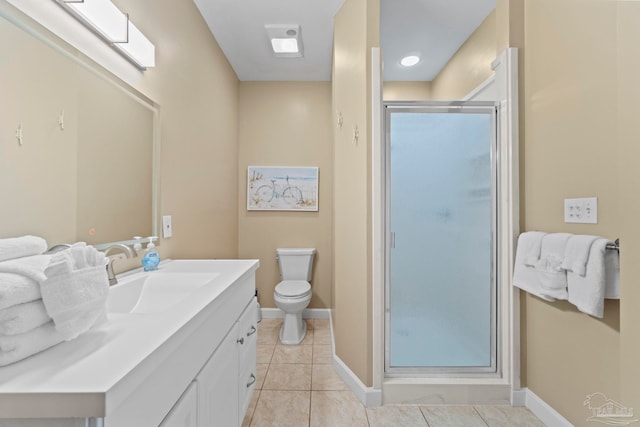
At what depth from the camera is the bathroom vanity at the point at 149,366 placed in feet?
1.39

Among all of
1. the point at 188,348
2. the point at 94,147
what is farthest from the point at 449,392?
the point at 94,147

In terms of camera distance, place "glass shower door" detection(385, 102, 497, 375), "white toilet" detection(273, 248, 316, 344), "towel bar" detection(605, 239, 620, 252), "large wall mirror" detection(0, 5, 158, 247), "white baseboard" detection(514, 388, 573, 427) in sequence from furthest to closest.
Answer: "white toilet" detection(273, 248, 316, 344) → "glass shower door" detection(385, 102, 497, 375) → "white baseboard" detection(514, 388, 573, 427) → "towel bar" detection(605, 239, 620, 252) → "large wall mirror" detection(0, 5, 158, 247)

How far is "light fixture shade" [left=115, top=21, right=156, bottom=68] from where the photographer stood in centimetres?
120

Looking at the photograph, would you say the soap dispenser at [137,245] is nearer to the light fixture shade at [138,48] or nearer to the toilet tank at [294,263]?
the light fixture shade at [138,48]

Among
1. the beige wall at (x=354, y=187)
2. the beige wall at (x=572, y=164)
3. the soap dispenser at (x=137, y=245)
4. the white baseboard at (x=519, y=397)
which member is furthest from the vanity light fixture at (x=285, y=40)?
the white baseboard at (x=519, y=397)

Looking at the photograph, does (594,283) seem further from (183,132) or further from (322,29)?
(322,29)

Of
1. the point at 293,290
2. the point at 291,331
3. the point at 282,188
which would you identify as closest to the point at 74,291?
the point at 293,290

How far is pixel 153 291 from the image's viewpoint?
1.17 m

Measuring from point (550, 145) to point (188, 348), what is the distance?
1879 mm

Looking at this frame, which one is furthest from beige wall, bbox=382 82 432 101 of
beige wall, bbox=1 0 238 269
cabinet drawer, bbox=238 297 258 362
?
cabinet drawer, bbox=238 297 258 362

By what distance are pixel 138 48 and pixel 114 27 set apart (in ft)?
0.46

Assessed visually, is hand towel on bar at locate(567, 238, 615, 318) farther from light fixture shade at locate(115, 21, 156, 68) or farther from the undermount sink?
light fixture shade at locate(115, 21, 156, 68)

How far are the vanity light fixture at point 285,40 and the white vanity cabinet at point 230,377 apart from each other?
6.82 ft

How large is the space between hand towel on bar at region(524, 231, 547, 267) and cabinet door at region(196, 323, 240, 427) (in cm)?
150
